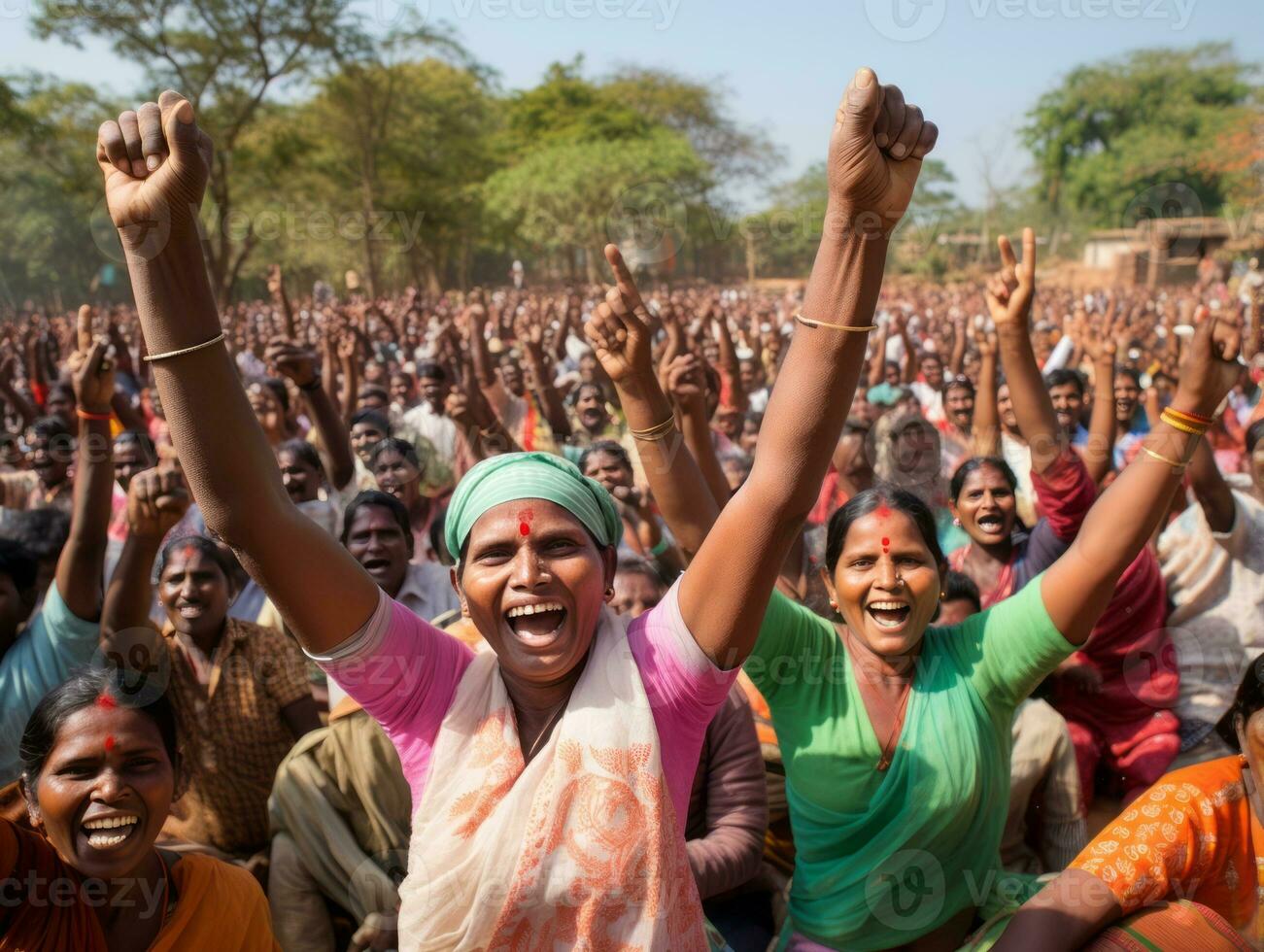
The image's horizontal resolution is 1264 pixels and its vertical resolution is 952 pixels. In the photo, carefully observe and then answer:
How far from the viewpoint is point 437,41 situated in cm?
2809

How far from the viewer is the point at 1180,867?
1.74 m

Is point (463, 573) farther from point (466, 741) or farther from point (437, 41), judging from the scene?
point (437, 41)

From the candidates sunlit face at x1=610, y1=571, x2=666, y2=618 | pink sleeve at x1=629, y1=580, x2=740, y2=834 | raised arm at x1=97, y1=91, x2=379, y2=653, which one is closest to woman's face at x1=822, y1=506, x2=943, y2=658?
pink sleeve at x1=629, y1=580, x2=740, y2=834

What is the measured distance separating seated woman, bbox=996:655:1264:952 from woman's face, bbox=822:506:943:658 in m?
0.54

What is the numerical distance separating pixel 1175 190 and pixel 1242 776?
45.4 m

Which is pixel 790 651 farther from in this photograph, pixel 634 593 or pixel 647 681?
pixel 634 593

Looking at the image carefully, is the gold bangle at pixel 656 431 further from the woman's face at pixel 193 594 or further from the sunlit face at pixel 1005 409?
the sunlit face at pixel 1005 409

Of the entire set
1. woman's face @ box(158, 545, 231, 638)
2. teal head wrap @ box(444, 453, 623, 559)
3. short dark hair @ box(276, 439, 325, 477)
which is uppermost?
teal head wrap @ box(444, 453, 623, 559)

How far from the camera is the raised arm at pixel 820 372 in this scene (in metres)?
1.23

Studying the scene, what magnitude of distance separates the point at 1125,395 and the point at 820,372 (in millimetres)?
5084

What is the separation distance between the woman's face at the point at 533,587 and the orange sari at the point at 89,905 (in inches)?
34.6

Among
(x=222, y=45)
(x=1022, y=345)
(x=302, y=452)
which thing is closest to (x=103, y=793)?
(x=1022, y=345)

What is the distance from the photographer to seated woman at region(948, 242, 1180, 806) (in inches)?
126

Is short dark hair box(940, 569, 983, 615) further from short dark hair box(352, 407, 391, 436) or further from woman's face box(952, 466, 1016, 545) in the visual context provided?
short dark hair box(352, 407, 391, 436)
